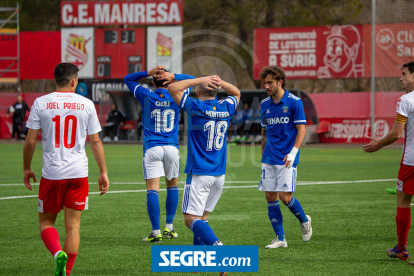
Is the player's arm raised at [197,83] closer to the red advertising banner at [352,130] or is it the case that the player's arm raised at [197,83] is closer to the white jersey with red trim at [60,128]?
the white jersey with red trim at [60,128]

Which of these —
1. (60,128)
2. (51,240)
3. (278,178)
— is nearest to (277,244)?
(278,178)

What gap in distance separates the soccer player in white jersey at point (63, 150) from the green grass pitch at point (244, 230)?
2.52 feet

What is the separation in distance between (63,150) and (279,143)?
9.56 feet

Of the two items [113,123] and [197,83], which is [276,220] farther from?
[113,123]

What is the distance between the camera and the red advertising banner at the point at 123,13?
32.9 meters

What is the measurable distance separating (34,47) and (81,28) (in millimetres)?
4024

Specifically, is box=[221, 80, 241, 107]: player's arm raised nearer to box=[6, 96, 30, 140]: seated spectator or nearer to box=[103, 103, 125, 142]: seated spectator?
box=[6, 96, 30, 140]: seated spectator

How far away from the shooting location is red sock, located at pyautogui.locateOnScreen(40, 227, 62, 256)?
5.01 meters

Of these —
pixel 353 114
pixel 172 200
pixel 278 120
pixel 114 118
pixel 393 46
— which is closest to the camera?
pixel 278 120

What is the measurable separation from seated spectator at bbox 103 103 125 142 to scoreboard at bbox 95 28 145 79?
2.95m

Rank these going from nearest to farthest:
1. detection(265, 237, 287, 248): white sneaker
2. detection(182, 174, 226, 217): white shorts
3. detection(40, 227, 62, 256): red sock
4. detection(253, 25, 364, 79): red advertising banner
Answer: detection(40, 227, 62, 256): red sock → detection(182, 174, 226, 217): white shorts → detection(265, 237, 287, 248): white sneaker → detection(253, 25, 364, 79): red advertising banner

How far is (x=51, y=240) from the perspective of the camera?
16.6ft

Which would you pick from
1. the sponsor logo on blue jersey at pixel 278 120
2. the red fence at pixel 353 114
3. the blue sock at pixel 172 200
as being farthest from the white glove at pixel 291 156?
the red fence at pixel 353 114

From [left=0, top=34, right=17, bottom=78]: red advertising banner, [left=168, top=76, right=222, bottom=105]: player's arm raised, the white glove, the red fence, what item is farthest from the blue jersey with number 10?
[left=0, top=34, right=17, bottom=78]: red advertising banner
